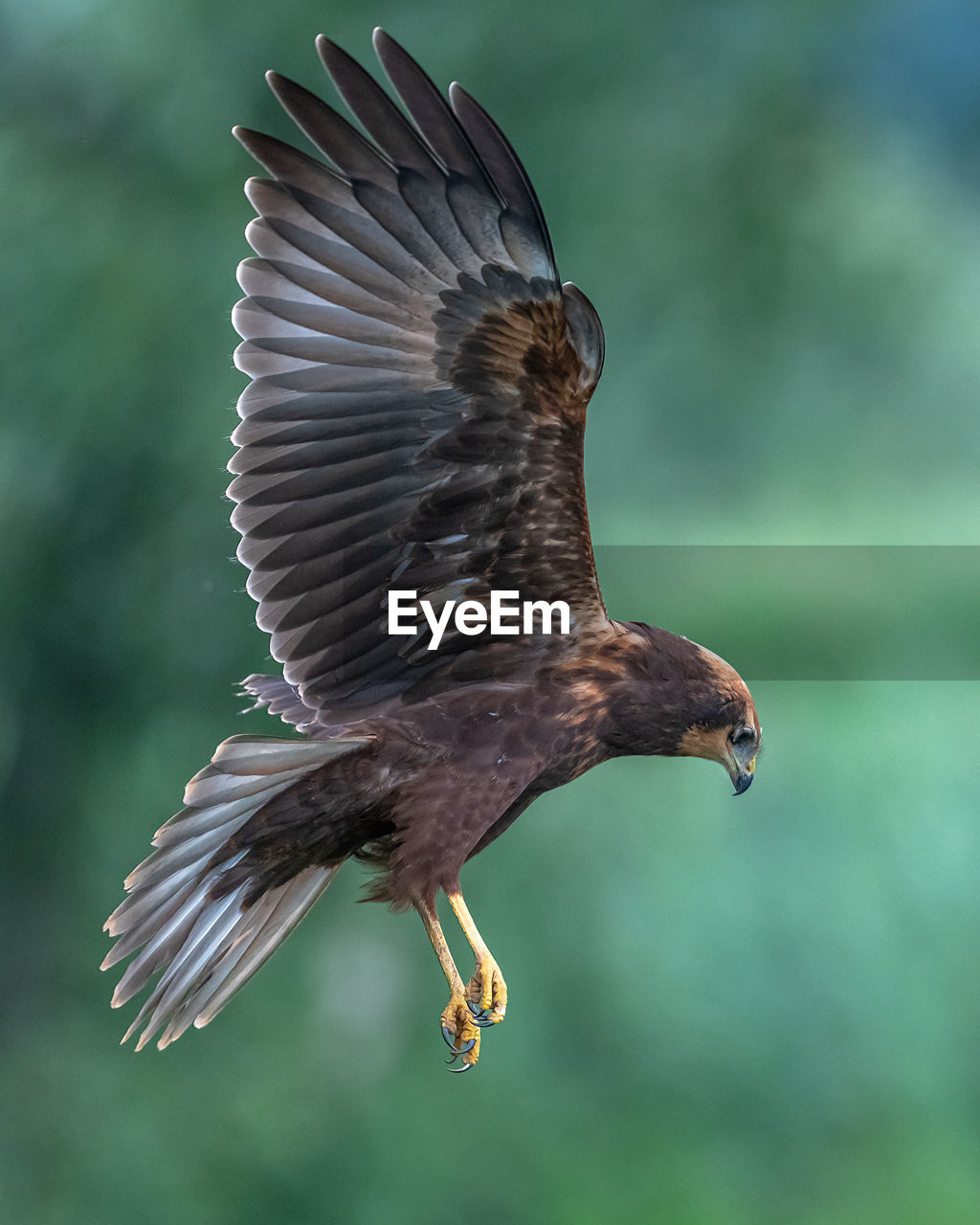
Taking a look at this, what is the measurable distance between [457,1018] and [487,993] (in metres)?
0.10

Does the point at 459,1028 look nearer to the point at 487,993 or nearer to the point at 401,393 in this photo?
the point at 487,993

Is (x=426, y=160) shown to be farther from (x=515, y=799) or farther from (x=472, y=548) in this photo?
(x=515, y=799)

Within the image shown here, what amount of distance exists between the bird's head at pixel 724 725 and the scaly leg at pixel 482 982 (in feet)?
1.91

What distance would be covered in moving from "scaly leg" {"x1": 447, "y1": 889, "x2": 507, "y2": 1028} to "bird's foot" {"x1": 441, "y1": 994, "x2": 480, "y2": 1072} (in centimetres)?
1

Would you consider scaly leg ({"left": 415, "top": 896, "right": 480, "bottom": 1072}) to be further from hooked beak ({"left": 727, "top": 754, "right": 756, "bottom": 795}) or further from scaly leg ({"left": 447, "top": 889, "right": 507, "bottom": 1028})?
hooked beak ({"left": 727, "top": 754, "right": 756, "bottom": 795})

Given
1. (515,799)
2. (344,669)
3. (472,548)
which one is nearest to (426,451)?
(472,548)

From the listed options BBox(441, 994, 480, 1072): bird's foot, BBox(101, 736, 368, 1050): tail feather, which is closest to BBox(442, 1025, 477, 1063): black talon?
BBox(441, 994, 480, 1072): bird's foot


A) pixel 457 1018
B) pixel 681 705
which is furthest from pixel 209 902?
pixel 681 705

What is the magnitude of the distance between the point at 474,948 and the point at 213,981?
0.63 meters

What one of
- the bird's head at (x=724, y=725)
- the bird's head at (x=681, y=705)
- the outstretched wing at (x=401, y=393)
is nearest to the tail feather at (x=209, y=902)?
the outstretched wing at (x=401, y=393)

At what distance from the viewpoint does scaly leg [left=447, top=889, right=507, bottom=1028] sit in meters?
2.80

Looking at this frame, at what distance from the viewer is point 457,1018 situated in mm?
2852

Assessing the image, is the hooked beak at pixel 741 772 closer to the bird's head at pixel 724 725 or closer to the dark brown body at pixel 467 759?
the bird's head at pixel 724 725

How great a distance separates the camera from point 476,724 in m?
2.95
